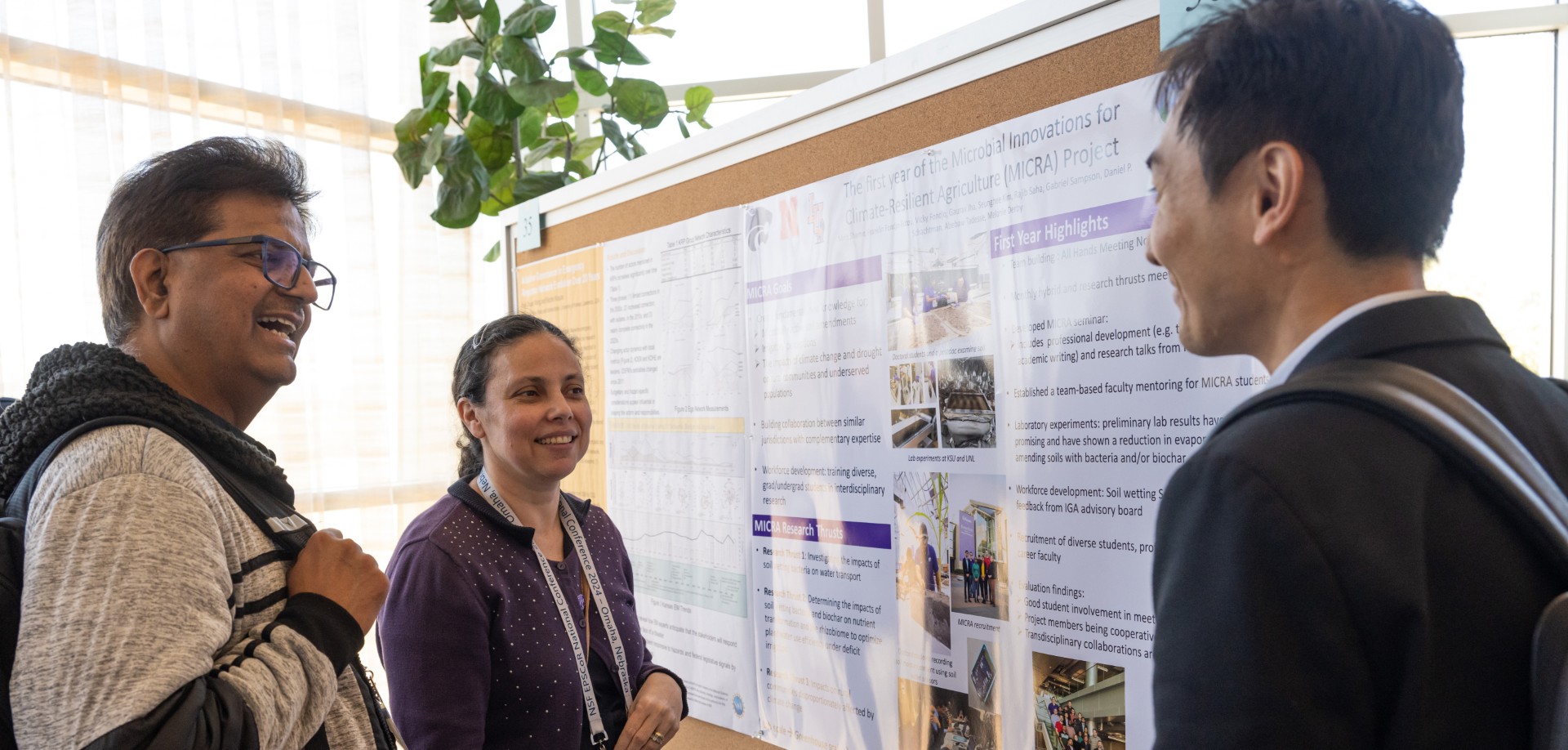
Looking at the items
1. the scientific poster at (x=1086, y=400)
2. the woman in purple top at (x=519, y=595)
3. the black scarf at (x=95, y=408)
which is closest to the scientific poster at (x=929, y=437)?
the scientific poster at (x=1086, y=400)

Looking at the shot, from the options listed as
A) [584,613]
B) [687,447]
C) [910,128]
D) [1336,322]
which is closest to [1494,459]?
[1336,322]

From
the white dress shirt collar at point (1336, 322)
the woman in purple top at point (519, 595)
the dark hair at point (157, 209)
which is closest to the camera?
the white dress shirt collar at point (1336, 322)

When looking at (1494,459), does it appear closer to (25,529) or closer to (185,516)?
(185,516)

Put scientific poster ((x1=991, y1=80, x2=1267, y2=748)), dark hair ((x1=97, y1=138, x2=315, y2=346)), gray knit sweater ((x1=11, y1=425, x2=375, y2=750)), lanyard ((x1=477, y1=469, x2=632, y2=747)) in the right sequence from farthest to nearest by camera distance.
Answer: lanyard ((x1=477, y1=469, x2=632, y2=747)) → scientific poster ((x1=991, y1=80, x2=1267, y2=748)) → dark hair ((x1=97, y1=138, x2=315, y2=346)) → gray knit sweater ((x1=11, y1=425, x2=375, y2=750))

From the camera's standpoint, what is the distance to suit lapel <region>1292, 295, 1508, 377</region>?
69cm

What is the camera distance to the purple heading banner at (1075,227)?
136cm

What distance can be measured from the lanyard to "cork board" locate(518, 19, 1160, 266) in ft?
2.64

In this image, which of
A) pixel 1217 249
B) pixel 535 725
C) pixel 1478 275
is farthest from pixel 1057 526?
pixel 1478 275

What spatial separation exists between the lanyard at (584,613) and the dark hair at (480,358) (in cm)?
7

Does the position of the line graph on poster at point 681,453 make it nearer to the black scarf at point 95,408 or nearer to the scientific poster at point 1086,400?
the scientific poster at point 1086,400

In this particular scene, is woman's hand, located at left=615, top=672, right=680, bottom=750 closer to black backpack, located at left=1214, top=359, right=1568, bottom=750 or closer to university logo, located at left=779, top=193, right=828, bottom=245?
university logo, located at left=779, top=193, right=828, bottom=245

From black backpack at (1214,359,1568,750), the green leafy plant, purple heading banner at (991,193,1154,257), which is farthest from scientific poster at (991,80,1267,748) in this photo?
the green leafy plant

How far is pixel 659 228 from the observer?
238cm

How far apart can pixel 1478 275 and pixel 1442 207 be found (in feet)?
5.88
